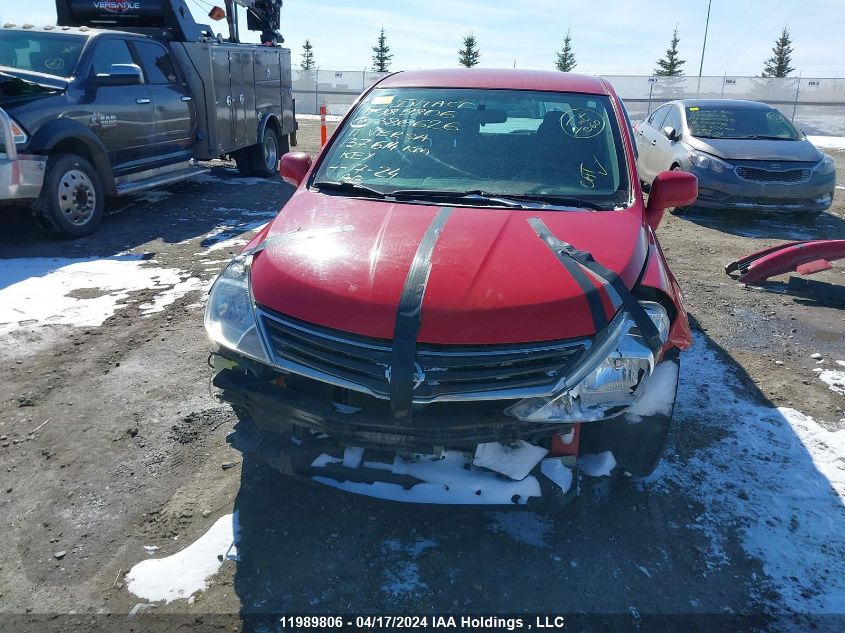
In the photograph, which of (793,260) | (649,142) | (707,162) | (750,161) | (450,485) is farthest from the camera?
(649,142)

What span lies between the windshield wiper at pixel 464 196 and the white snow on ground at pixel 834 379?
2464mm

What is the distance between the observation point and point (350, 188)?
10.7ft

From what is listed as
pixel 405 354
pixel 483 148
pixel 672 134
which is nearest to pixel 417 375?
pixel 405 354

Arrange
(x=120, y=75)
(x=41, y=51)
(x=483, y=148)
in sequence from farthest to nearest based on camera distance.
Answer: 1. (x=120, y=75)
2. (x=41, y=51)
3. (x=483, y=148)

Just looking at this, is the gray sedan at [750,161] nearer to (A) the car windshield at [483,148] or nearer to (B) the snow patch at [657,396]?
(A) the car windshield at [483,148]

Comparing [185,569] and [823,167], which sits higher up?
[823,167]

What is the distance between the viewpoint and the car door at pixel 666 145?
924cm

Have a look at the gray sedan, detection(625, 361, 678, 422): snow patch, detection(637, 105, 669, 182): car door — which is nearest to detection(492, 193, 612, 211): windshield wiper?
detection(625, 361, 678, 422): snow patch

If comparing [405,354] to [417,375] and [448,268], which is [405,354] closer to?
[417,375]

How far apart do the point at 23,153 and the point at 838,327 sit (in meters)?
7.38

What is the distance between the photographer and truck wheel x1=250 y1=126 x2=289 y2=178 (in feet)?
36.3

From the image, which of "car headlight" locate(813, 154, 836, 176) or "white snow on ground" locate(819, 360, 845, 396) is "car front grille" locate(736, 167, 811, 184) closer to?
"car headlight" locate(813, 154, 836, 176)

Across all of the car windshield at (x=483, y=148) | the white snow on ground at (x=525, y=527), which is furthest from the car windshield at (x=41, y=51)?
the white snow on ground at (x=525, y=527)

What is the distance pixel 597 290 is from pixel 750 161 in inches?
290
